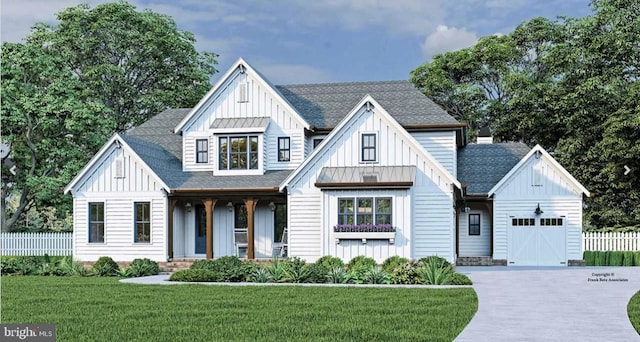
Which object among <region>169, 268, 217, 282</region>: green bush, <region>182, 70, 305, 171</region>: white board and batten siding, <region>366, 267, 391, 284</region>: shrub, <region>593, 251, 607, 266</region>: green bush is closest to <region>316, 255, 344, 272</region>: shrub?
<region>366, 267, 391, 284</region>: shrub

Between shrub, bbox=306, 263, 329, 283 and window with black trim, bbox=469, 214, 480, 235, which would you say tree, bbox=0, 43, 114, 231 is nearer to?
window with black trim, bbox=469, 214, 480, 235

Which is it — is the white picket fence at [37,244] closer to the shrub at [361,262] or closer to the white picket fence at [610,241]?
the shrub at [361,262]

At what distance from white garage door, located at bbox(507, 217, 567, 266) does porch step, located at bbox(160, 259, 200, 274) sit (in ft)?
42.5

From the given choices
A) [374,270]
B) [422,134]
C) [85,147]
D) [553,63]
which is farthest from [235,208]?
[553,63]

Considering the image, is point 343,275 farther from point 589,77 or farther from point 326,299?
point 589,77

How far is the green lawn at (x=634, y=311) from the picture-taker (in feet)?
44.5

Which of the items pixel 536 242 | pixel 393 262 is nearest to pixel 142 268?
pixel 393 262

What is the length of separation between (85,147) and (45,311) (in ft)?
86.8

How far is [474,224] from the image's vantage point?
3303 cm

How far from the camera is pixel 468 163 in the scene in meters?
33.9

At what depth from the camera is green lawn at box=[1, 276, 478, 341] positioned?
39.9 feet

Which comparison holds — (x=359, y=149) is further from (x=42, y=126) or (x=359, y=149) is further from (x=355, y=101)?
(x=42, y=126)

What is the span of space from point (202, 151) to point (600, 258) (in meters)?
16.8

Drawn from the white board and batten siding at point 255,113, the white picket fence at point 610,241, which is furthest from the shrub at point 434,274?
the white picket fence at point 610,241
